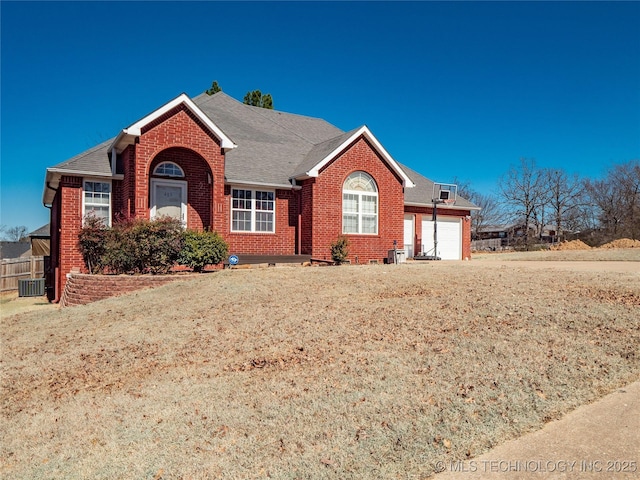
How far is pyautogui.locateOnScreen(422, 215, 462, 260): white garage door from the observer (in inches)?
923

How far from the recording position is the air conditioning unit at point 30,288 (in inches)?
734

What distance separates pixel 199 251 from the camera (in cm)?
1392

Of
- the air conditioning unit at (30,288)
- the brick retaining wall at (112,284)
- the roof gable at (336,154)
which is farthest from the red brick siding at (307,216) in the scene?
the air conditioning unit at (30,288)

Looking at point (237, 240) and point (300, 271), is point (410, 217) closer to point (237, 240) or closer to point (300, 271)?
point (237, 240)

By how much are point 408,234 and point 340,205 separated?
517 cm

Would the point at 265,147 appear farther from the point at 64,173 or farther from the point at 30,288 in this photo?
the point at 30,288

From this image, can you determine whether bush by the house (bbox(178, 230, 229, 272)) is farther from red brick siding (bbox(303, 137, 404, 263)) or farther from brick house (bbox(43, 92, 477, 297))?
red brick siding (bbox(303, 137, 404, 263))

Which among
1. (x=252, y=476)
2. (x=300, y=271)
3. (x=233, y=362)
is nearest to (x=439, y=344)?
(x=233, y=362)

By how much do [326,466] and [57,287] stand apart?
14.8 meters

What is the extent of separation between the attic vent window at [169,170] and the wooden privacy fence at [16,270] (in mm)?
11708

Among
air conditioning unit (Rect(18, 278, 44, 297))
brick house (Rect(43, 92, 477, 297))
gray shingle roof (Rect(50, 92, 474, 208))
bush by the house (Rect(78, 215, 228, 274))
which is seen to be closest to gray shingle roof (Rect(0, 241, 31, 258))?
brick house (Rect(43, 92, 477, 297))

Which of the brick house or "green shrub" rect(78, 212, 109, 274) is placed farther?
the brick house

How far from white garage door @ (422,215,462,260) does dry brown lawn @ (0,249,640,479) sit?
526 inches

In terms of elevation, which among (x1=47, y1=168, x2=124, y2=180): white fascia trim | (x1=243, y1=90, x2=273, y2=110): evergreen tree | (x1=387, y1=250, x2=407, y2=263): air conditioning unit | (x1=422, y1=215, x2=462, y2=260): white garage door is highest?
(x1=243, y1=90, x2=273, y2=110): evergreen tree
